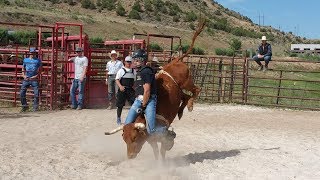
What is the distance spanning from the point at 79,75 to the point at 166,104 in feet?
20.9

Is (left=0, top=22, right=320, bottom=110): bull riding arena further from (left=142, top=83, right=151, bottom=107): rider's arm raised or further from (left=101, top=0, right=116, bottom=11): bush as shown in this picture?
(left=101, top=0, right=116, bottom=11): bush

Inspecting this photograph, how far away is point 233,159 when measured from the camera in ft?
24.7

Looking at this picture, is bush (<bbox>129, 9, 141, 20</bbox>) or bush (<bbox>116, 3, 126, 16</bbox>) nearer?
bush (<bbox>129, 9, 141, 20</bbox>)

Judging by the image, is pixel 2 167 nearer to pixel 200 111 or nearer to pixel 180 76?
pixel 180 76

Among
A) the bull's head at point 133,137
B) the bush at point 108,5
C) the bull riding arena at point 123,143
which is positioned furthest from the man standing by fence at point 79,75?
the bush at point 108,5

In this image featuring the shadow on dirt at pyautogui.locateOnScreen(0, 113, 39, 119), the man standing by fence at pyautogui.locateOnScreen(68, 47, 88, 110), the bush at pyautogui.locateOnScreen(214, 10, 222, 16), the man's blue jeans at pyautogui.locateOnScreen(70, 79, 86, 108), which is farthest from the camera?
the bush at pyautogui.locateOnScreen(214, 10, 222, 16)

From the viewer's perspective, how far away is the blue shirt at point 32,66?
12.8 m

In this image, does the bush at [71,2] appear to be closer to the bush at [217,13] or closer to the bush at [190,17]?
the bush at [190,17]

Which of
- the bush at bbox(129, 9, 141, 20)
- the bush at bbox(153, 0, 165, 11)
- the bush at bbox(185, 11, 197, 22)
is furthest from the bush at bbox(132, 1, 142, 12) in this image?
the bush at bbox(185, 11, 197, 22)

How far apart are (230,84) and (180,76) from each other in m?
9.48

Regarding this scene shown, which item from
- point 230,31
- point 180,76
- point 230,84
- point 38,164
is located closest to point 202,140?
point 180,76

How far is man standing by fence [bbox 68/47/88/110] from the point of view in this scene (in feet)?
41.8

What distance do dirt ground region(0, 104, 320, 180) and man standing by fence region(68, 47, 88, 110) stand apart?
77 centimetres

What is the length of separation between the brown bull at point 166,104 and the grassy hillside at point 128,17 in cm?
3883
